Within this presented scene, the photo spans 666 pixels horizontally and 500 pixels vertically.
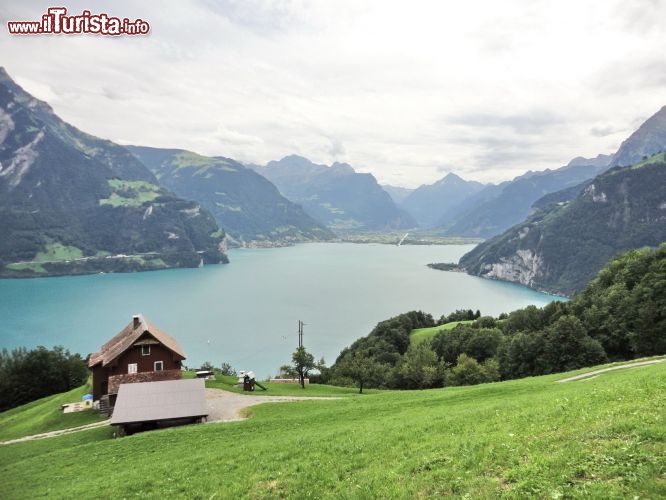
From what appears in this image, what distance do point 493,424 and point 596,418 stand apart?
4342 millimetres

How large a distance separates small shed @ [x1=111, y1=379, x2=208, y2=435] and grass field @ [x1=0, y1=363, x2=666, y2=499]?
815 cm

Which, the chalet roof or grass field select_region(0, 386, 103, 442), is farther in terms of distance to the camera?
the chalet roof

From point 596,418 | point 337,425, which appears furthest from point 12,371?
point 596,418

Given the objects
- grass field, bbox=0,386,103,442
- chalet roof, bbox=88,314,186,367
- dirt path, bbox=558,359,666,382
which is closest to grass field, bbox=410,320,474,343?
chalet roof, bbox=88,314,186,367

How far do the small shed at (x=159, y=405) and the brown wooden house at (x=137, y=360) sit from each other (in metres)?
10.7

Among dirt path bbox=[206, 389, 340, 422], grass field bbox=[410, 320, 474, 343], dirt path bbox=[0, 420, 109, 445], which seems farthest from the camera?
grass field bbox=[410, 320, 474, 343]

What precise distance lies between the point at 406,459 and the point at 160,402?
106 feet

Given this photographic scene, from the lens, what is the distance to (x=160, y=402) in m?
40.8

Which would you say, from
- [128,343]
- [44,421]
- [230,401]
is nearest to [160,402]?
[230,401]

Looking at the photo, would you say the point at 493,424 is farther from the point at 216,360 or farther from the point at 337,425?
the point at 216,360

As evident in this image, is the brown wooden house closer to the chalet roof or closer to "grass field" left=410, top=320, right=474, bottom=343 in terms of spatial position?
the chalet roof

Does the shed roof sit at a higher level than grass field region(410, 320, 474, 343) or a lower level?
higher

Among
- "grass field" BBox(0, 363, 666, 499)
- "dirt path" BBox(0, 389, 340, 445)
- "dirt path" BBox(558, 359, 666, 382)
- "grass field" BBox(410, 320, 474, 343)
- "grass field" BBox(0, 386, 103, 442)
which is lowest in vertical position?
"grass field" BBox(410, 320, 474, 343)

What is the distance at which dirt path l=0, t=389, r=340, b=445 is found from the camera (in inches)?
1642
